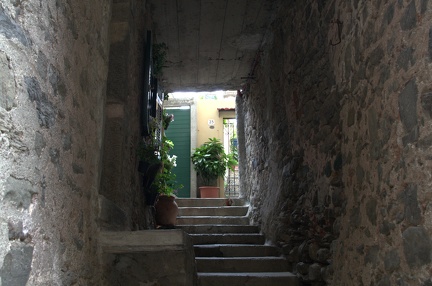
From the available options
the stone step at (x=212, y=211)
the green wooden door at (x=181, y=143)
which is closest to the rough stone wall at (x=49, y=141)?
the stone step at (x=212, y=211)

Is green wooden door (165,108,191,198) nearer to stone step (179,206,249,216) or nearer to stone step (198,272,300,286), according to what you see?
stone step (179,206,249,216)

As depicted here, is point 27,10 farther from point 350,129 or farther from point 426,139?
point 350,129

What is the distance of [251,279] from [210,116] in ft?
20.7

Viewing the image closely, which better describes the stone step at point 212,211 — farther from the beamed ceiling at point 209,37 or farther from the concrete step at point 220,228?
the beamed ceiling at point 209,37

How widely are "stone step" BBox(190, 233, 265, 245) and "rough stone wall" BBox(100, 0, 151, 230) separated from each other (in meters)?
1.69

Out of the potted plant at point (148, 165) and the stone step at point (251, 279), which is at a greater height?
the potted plant at point (148, 165)

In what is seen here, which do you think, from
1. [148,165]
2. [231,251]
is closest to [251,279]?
[231,251]

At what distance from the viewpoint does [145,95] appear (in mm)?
3623

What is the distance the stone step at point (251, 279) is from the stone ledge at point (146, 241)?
1736 mm

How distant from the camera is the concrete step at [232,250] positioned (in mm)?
4570

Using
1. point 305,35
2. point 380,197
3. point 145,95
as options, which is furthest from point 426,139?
point 145,95

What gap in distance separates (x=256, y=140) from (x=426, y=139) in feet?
13.7

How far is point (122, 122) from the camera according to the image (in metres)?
2.89

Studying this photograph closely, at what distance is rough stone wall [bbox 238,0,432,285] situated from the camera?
1.69 metres
